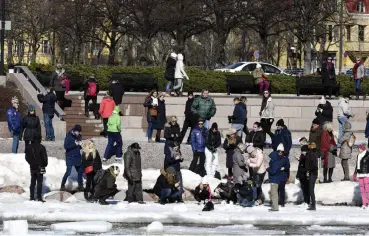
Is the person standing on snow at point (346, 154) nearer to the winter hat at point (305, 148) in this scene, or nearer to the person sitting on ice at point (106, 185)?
the winter hat at point (305, 148)

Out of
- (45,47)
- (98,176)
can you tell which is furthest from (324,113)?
(45,47)

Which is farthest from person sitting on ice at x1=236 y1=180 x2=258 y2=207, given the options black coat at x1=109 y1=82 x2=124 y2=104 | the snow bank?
black coat at x1=109 y1=82 x2=124 y2=104

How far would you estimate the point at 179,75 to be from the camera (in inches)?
1486

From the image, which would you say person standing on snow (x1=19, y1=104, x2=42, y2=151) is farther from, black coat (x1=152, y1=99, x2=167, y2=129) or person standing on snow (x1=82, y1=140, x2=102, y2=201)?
black coat (x1=152, y1=99, x2=167, y2=129)

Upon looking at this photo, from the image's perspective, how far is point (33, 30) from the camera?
83625 mm

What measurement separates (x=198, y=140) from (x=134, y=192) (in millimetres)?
3339

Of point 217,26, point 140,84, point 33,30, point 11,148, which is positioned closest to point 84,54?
point 33,30

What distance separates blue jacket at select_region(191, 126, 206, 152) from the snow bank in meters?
7.01

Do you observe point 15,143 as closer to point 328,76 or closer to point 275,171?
point 275,171

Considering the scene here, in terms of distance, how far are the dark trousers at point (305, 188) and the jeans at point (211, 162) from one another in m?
3.32

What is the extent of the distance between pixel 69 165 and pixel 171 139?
8.50 ft

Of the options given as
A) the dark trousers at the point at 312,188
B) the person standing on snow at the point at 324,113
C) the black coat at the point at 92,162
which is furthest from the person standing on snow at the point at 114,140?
the person standing on snow at the point at 324,113

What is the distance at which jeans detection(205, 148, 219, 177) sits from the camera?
28.0 metres

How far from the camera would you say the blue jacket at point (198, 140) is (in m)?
27.9
